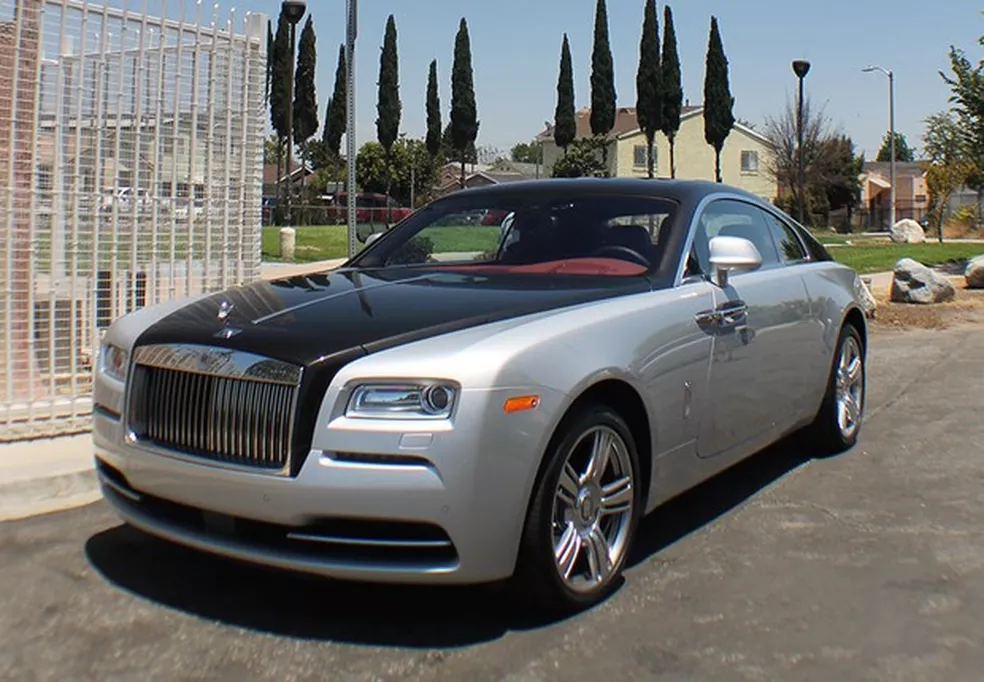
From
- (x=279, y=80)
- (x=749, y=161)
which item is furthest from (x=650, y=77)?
(x=279, y=80)

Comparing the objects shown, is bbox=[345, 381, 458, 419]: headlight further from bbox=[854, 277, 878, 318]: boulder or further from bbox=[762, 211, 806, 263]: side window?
bbox=[854, 277, 878, 318]: boulder

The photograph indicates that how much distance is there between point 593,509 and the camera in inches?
143

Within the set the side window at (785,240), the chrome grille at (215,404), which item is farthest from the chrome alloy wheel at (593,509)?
the side window at (785,240)

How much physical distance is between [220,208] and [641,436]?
12.4 feet

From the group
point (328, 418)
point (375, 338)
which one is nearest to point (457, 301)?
point (375, 338)

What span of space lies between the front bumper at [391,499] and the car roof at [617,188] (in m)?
1.83

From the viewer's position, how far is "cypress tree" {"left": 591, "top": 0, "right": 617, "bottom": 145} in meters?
59.3

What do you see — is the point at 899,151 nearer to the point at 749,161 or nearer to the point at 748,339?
the point at 749,161

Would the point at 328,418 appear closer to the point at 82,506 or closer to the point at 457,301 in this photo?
the point at 457,301

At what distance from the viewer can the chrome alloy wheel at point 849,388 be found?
5941 millimetres

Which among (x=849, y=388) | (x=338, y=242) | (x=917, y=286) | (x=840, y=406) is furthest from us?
(x=338, y=242)

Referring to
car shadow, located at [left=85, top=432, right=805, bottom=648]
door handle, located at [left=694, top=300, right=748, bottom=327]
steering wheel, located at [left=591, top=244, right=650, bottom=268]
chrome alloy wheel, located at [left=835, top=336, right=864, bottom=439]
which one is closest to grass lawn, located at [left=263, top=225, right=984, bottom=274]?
chrome alloy wheel, located at [left=835, top=336, right=864, bottom=439]

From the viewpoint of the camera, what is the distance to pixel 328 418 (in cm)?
312

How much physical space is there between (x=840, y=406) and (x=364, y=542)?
3654mm
